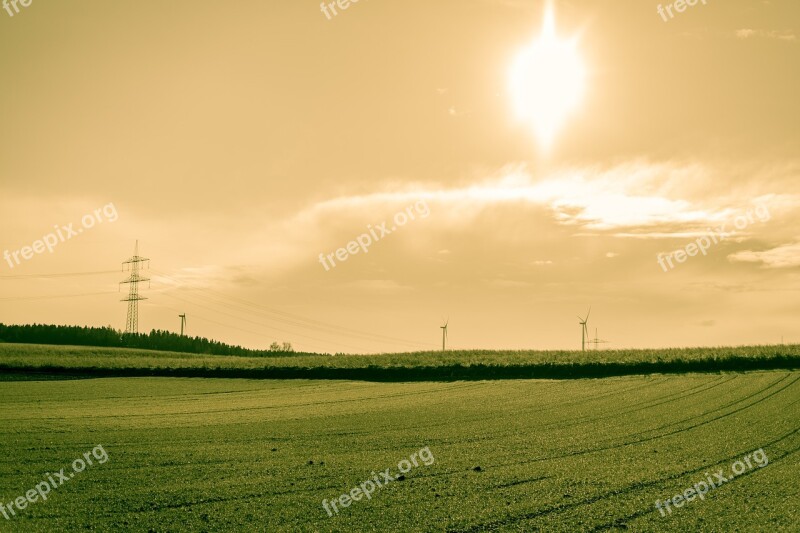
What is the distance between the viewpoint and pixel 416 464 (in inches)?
601

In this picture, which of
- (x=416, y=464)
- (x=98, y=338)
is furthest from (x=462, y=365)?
(x=98, y=338)

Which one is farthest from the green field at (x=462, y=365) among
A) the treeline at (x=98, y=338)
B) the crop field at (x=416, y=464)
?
the treeline at (x=98, y=338)

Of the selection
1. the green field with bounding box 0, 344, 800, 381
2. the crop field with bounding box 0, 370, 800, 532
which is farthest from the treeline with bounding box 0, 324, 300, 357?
the crop field with bounding box 0, 370, 800, 532

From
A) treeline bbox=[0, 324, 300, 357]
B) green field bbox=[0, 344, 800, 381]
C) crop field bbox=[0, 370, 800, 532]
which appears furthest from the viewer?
treeline bbox=[0, 324, 300, 357]

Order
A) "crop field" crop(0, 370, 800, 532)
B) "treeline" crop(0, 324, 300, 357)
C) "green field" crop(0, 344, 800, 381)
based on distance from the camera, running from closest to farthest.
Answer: "crop field" crop(0, 370, 800, 532), "green field" crop(0, 344, 800, 381), "treeline" crop(0, 324, 300, 357)

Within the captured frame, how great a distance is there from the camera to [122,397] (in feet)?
123

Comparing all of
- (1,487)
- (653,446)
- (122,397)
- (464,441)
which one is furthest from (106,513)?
(122,397)

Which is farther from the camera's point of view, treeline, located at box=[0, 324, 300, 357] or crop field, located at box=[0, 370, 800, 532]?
treeline, located at box=[0, 324, 300, 357]

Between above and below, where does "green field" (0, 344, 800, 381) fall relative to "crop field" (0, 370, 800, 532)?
above

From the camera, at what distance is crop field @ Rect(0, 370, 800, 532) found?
11023mm

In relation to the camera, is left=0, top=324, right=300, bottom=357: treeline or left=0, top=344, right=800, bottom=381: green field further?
left=0, top=324, right=300, bottom=357: treeline

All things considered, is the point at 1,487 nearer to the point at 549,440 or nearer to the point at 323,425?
the point at 323,425

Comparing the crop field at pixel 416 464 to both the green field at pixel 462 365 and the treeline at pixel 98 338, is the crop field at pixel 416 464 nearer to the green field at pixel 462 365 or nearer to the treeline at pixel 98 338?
the green field at pixel 462 365

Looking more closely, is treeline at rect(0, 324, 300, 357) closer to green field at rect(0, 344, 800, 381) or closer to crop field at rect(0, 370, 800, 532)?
green field at rect(0, 344, 800, 381)
